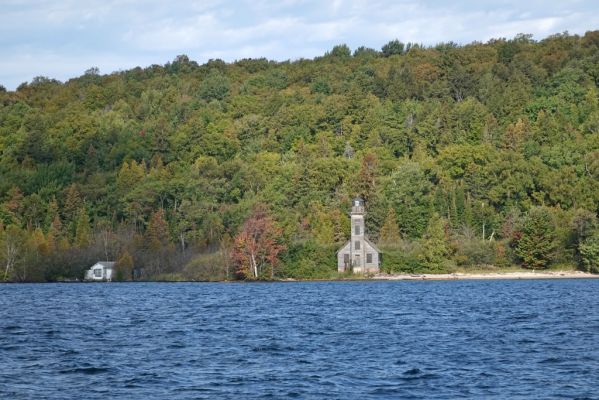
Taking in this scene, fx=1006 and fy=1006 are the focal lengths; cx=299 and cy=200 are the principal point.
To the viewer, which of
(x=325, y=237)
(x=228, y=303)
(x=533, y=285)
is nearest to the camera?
(x=228, y=303)

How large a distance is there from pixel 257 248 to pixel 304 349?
69.2 metres

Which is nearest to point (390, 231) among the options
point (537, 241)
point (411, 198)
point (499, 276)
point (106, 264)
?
point (411, 198)

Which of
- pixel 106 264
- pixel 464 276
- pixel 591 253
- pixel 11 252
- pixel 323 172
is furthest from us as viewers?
pixel 323 172

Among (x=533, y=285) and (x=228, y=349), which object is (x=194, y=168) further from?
(x=228, y=349)

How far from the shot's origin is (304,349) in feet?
129

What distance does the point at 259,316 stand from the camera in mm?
55844

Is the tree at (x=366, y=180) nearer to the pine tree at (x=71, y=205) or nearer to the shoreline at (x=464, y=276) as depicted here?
the shoreline at (x=464, y=276)

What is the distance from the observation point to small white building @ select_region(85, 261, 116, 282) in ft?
387

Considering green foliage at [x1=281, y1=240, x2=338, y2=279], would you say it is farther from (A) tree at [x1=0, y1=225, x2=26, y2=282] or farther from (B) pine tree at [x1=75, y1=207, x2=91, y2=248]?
(A) tree at [x1=0, y1=225, x2=26, y2=282]

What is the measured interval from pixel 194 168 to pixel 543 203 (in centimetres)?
5312

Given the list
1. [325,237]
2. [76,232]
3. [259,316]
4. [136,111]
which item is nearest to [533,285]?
[325,237]

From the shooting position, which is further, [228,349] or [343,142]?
[343,142]

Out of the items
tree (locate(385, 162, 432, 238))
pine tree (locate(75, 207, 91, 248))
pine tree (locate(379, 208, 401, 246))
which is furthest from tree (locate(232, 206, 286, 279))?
pine tree (locate(75, 207, 91, 248))

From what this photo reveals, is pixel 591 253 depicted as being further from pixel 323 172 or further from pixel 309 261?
pixel 323 172
